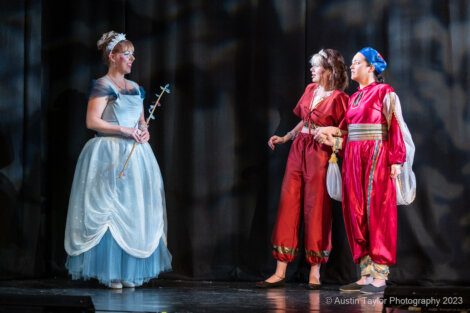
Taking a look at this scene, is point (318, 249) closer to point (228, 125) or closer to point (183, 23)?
point (228, 125)

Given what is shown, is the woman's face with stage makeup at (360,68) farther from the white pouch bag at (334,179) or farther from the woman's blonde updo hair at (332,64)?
the white pouch bag at (334,179)

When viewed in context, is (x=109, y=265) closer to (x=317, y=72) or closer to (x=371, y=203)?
(x=371, y=203)

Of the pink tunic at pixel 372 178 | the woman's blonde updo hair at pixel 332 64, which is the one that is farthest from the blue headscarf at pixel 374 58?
the woman's blonde updo hair at pixel 332 64

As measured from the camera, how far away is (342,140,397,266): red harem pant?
5262 millimetres

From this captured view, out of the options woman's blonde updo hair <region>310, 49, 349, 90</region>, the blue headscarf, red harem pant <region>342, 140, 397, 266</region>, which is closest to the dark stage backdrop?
woman's blonde updo hair <region>310, 49, 349, 90</region>

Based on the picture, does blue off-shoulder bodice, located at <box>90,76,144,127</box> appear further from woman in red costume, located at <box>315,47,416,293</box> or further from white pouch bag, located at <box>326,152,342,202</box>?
woman in red costume, located at <box>315,47,416,293</box>

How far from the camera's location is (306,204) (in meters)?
5.65

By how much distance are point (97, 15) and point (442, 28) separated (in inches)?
103

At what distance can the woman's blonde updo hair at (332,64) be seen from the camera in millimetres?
5674

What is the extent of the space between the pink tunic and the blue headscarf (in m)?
0.12

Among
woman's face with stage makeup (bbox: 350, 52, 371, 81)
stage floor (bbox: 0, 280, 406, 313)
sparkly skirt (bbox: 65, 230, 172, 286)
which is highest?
woman's face with stage makeup (bbox: 350, 52, 371, 81)

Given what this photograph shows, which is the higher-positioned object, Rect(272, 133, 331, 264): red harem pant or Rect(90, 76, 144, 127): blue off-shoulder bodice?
Rect(90, 76, 144, 127): blue off-shoulder bodice

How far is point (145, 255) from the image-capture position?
18.2 ft

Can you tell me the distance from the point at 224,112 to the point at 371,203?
1.51m
